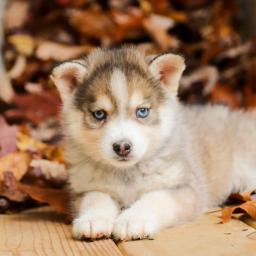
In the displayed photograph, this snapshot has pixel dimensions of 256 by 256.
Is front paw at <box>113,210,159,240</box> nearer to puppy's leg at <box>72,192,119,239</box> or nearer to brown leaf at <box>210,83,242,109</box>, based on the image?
puppy's leg at <box>72,192,119,239</box>

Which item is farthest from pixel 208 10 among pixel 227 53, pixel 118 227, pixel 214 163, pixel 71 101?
pixel 118 227

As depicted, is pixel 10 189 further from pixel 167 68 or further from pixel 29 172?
pixel 167 68

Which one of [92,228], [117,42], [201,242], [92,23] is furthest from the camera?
[92,23]

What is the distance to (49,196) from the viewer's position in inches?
158

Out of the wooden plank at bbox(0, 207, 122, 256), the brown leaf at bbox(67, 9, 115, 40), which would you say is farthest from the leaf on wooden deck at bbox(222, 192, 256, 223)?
the brown leaf at bbox(67, 9, 115, 40)

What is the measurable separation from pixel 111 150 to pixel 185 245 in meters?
0.65

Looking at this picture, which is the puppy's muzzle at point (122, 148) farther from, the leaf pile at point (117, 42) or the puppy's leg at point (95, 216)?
the leaf pile at point (117, 42)

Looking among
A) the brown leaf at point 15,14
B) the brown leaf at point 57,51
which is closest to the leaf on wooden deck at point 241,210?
A: the brown leaf at point 57,51

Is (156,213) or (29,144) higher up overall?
(29,144)

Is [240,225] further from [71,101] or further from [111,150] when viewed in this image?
[71,101]

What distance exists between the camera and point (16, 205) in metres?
4.11

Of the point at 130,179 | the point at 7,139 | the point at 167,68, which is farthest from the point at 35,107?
the point at 130,179

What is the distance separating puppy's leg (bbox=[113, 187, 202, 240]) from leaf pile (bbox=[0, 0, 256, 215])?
232 cm

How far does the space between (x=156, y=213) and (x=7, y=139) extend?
1.93m
